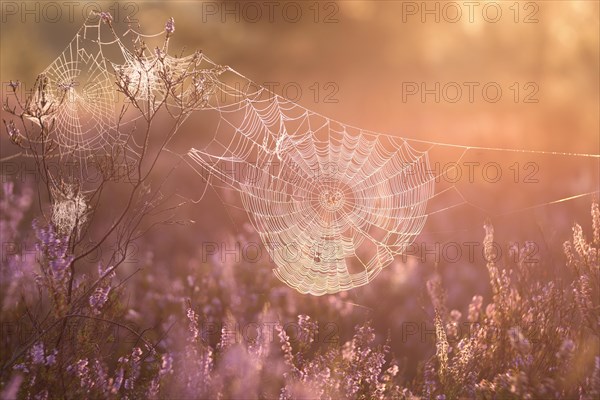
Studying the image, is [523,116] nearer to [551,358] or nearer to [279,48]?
[279,48]

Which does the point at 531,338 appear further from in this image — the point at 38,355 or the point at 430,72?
the point at 430,72

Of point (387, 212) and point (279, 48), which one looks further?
point (279, 48)

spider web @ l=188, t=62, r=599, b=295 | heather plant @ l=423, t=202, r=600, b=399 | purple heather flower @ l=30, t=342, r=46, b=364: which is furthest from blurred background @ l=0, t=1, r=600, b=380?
purple heather flower @ l=30, t=342, r=46, b=364

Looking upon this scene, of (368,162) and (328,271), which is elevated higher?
(368,162)

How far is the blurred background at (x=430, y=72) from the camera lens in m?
9.49

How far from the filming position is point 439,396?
3.78 meters

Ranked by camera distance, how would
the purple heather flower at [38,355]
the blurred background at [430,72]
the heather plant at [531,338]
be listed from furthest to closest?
the blurred background at [430,72] < the heather plant at [531,338] < the purple heather flower at [38,355]

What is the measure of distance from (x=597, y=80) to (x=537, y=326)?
460 inches

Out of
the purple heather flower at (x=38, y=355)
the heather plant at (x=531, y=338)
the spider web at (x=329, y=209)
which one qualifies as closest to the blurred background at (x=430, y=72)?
the spider web at (x=329, y=209)

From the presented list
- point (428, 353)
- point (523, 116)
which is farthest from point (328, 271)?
point (523, 116)

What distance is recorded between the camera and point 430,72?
15414 millimetres

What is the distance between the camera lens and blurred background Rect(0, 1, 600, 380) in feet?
31.1

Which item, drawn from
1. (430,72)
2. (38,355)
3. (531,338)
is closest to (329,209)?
(531,338)

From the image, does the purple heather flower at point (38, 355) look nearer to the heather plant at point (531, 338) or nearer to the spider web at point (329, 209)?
the heather plant at point (531, 338)
